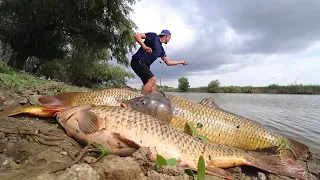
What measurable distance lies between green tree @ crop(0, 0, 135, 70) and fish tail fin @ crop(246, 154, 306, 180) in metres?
13.9

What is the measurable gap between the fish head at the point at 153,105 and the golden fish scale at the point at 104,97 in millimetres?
558

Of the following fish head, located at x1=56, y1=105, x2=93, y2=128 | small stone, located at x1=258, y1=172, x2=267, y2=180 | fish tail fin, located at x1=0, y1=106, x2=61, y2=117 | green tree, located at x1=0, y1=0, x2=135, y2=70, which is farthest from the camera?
green tree, located at x1=0, y1=0, x2=135, y2=70

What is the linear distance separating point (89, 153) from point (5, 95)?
3028mm

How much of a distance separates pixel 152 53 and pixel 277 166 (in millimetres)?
3659

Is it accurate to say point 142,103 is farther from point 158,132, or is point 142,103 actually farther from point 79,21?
point 79,21

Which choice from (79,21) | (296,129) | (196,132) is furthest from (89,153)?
(79,21)

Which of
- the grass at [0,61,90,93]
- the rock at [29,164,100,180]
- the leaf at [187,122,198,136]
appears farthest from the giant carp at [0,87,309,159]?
the grass at [0,61,90,93]

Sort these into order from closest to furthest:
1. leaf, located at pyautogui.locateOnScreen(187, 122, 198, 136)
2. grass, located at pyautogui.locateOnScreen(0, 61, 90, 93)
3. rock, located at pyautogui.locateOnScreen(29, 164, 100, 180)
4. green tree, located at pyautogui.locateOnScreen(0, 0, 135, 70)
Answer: rock, located at pyautogui.locateOnScreen(29, 164, 100, 180)
leaf, located at pyautogui.locateOnScreen(187, 122, 198, 136)
grass, located at pyautogui.locateOnScreen(0, 61, 90, 93)
green tree, located at pyautogui.locateOnScreen(0, 0, 135, 70)

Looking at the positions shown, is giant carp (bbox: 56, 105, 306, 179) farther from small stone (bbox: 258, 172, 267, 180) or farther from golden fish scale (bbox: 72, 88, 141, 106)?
golden fish scale (bbox: 72, 88, 141, 106)

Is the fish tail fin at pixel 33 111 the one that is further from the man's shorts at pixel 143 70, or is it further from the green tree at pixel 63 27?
the green tree at pixel 63 27

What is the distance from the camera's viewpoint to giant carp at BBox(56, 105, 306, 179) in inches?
119

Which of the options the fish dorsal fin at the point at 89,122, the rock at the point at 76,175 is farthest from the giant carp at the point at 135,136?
the rock at the point at 76,175

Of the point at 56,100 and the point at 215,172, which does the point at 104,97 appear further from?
the point at 215,172

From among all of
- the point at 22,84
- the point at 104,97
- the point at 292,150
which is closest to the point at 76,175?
the point at 104,97
